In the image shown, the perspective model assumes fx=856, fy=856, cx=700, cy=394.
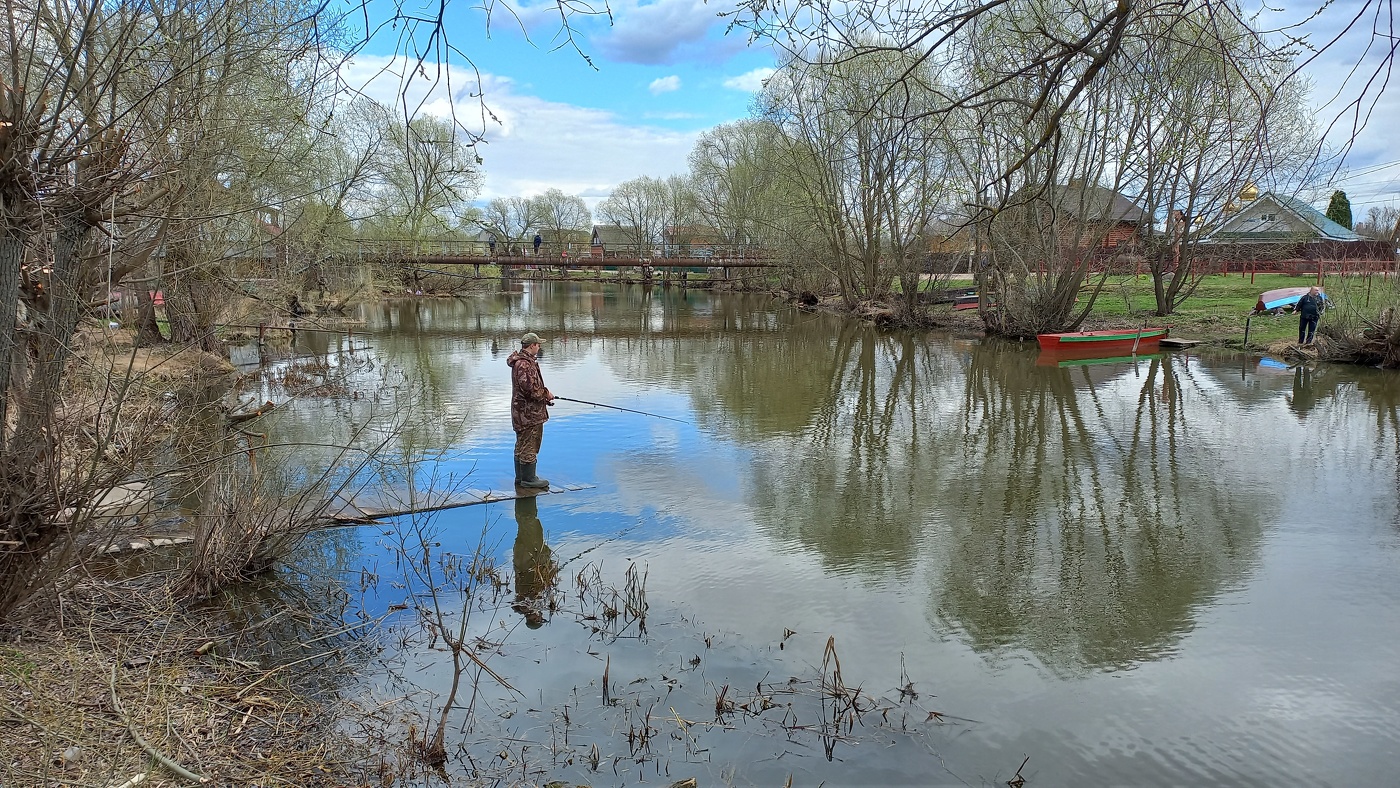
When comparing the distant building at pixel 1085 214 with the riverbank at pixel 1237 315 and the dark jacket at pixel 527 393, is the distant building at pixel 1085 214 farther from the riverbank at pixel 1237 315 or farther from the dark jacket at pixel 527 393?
the dark jacket at pixel 527 393

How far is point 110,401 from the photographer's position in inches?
228

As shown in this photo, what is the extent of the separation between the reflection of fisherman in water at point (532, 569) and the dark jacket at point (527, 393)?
3.28ft

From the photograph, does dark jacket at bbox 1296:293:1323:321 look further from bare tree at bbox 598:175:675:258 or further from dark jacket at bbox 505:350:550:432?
bare tree at bbox 598:175:675:258

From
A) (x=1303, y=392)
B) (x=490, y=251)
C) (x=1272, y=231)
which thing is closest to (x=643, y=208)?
(x=490, y=251)

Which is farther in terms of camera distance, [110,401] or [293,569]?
[293,569]

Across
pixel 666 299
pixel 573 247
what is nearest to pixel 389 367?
pixel 666 299

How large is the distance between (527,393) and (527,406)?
14cm

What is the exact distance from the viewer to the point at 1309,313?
68.0 feet

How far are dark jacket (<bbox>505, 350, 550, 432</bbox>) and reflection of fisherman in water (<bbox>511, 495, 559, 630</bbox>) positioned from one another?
3.28 feet

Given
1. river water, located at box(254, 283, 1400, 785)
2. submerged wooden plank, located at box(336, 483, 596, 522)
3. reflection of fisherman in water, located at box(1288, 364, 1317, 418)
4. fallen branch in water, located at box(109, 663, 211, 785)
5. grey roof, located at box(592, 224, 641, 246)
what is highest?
grey roof, located at box(592, 224, 641, 246)

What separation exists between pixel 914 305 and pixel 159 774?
29492 mm

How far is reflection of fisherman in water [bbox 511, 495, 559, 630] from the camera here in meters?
6.62

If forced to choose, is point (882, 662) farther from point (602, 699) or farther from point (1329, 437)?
point (1329, 437)

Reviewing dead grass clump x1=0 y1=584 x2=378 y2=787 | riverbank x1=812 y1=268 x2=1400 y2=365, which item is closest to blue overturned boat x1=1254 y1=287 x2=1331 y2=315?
riverbank x1=812 y1=268 x2=1400 y2=365
